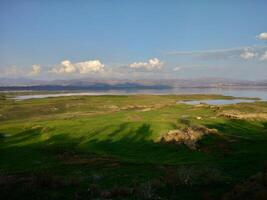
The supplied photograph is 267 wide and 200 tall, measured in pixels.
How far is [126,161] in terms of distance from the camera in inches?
1352

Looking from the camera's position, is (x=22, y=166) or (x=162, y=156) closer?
(x=22, y=166)

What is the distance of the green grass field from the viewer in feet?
60.7

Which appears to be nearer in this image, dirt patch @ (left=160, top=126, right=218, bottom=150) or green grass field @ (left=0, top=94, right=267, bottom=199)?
green grass field @ (left=0, top=94, right=267, bottom=199)

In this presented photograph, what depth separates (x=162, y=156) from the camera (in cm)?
3938

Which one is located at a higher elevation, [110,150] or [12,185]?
[12,185]

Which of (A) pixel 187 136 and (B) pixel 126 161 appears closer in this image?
(B) pixel 126 161

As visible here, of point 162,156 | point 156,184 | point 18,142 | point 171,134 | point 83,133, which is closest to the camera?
point 156,184

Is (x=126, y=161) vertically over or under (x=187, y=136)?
under

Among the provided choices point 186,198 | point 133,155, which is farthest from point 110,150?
point 186,198

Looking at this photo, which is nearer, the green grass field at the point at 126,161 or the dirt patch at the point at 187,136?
the green grass field at the point at 126,161

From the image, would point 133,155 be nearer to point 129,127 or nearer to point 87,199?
point 129,127

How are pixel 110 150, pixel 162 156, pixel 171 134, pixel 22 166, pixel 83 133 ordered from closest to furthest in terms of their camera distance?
pixel 22 166, pixel 162 156, pixel 110 150, pixel 171 134, pixel 83 133

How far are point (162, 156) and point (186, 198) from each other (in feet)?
74.6

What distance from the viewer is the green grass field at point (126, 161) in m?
18.5
